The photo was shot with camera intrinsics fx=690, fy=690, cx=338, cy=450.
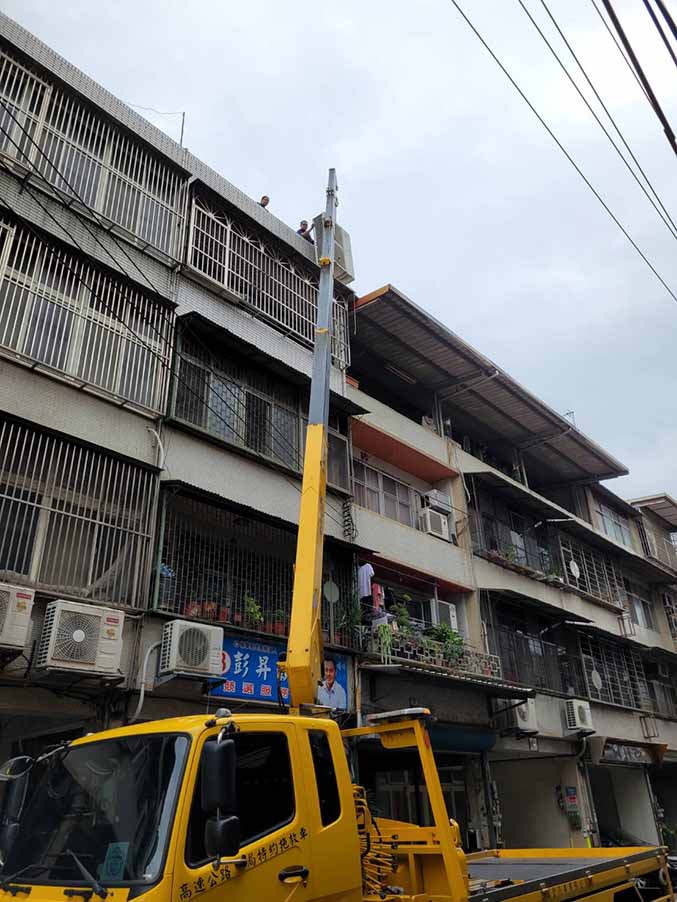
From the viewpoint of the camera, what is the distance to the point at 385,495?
56.3 feet

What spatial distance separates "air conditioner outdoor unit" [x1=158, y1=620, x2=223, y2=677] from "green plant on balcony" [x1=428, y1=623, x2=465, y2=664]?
6704 millimetres

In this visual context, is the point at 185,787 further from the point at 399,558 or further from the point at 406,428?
the point at 406,428

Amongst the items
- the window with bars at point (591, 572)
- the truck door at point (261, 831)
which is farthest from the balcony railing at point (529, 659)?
the truck door at point (261, 831)

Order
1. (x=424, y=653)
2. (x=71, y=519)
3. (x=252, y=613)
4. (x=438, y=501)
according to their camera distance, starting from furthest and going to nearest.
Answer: (x=438, y=501) → (x=424, y=653) → (x=252, y=613) → (x=71, y=519)

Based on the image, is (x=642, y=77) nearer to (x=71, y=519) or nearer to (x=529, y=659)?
(x=71, y=519)

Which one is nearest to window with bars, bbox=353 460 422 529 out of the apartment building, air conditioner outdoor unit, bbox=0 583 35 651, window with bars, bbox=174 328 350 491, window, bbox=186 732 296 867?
the apartment building

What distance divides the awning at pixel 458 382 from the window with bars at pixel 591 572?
120 inches

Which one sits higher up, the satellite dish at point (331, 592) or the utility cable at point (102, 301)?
the utility cable at point (102, 301)

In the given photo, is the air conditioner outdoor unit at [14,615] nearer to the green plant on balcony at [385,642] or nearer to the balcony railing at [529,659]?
the green plant on balcony at [385,642]

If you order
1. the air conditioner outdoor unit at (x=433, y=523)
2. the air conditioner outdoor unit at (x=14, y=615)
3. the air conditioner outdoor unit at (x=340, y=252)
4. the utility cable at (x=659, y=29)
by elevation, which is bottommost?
the air conditioner outdoor unit at (x=14, y=615)

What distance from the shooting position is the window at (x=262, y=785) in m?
4.24

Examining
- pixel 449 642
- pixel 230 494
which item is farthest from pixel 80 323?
pixel 449 642

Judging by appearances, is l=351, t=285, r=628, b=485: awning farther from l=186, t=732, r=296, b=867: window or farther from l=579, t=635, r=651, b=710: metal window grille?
l=186, t=732, r=296, b=867: window

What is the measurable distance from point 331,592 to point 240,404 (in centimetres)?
393
